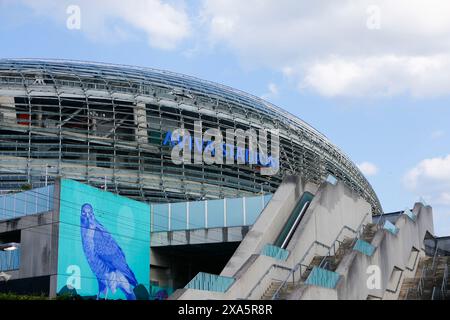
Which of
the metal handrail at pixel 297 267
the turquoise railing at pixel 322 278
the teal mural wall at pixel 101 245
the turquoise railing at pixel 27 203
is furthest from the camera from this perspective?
the turquoise railing at pixel 27 203

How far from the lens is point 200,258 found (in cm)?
3941

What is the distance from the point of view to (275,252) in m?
26.4

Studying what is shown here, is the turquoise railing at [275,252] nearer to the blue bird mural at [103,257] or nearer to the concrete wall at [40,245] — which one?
the blue bird mural at [103,257]

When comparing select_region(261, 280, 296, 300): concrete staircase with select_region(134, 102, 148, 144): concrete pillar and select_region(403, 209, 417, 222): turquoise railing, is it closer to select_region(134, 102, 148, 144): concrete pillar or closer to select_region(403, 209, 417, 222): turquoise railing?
select_region(403, 209, 417, 222): turquoise railing

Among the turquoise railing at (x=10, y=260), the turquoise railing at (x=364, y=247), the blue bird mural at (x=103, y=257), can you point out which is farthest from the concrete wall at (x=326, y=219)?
the turquoise railing at (x=10, y=260)

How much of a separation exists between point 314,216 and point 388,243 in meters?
3.73

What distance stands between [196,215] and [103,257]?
600 centimetres

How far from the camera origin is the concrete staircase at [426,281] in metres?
29.6

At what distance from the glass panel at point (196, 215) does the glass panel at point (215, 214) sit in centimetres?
38
